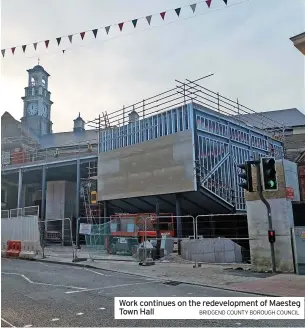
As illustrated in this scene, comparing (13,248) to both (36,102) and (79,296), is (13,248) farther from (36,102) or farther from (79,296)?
(36,102)

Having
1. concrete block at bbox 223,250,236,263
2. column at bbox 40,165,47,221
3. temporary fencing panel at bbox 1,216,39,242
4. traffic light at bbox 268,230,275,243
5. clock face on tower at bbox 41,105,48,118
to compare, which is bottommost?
concrete block at bbox 223,250,236,263

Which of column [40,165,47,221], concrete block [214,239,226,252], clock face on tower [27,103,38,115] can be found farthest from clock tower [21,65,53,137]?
concrete block [214,239,226,252]

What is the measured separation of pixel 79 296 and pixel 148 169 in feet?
44.1

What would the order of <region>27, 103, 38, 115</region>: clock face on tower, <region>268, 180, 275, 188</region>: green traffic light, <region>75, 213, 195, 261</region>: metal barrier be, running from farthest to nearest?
<region>27, 103, 38, 115</region>: clock face on tower, <region>75, 213, 195, 261</region>: metal barrier, <region>268, 180, 275, 188</region>: green traffic light

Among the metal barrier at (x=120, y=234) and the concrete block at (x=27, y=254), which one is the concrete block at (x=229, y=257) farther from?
the concrete block at (x=27, y=254)

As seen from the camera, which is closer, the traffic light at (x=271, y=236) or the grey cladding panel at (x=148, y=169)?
the traffic light at (x=271, y=236)

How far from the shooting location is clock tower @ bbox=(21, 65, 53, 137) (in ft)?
216

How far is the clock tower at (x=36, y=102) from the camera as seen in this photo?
6588 cm

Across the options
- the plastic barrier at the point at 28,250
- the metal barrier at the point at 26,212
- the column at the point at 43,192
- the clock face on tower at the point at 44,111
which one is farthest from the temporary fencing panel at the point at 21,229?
the clock face on tower at the point at 44,111

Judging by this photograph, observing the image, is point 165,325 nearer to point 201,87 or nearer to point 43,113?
point 201,87

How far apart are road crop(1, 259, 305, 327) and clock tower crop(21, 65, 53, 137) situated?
56.4m

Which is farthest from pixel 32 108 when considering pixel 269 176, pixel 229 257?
pixel 269 176

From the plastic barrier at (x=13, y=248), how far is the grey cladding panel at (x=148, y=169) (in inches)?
241

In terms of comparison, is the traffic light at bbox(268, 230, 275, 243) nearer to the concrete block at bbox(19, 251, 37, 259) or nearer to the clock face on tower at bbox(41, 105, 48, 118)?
the concrete block at bbox(19, 251, 37, 259)
